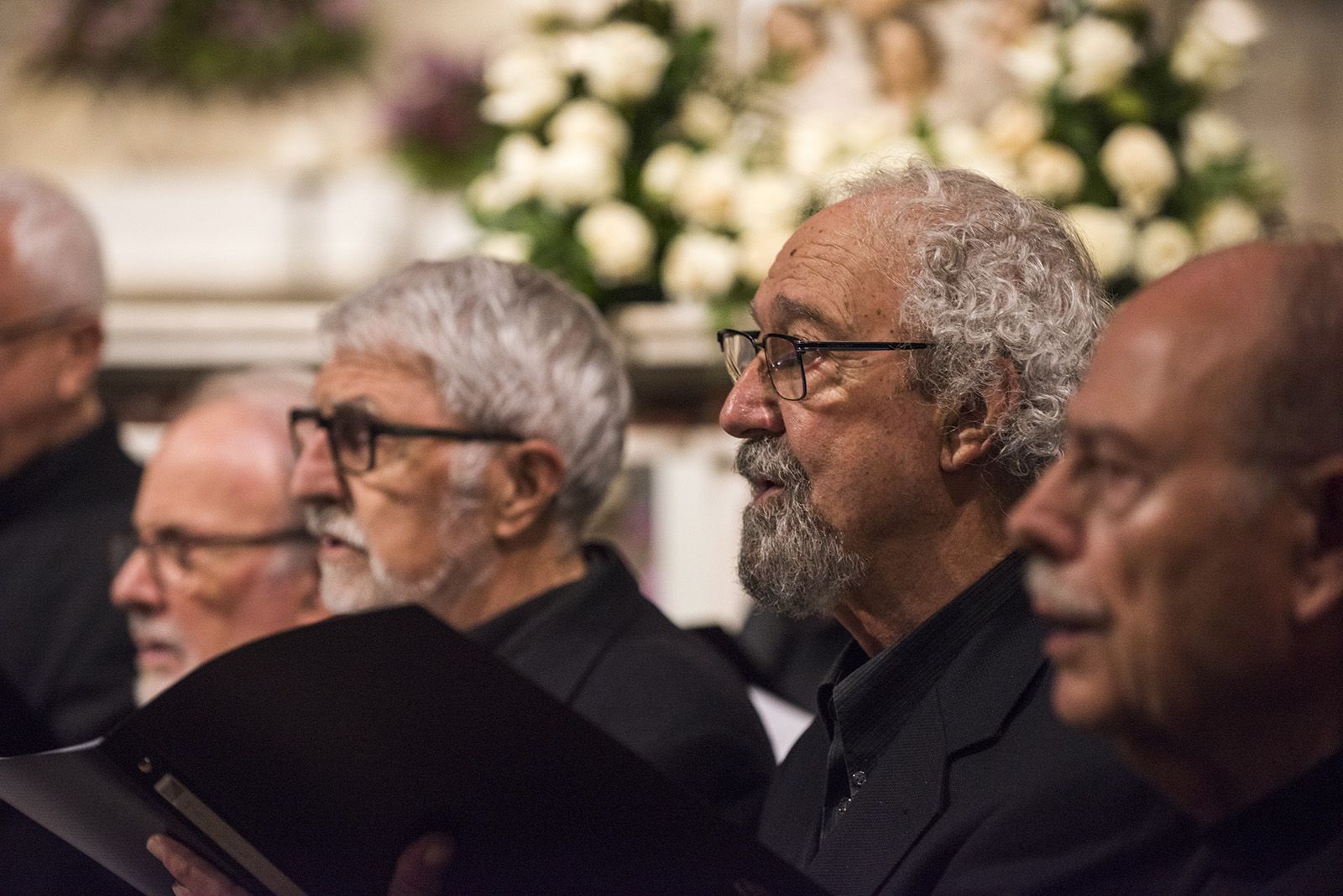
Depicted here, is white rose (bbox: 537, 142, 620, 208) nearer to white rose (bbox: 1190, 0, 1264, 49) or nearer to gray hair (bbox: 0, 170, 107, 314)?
gray hair (bbox: 0, 170, 107, 314)

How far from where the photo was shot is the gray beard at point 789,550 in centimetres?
222

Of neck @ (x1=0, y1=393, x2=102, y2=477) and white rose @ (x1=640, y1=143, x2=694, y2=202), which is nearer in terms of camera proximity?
neck @ (x1=0, y1=393, x2=102, y2=477)

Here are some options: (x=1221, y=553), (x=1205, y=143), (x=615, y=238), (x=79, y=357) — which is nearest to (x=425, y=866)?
(x=1221, y=553)

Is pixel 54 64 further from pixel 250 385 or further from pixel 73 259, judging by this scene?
pixel 250 385

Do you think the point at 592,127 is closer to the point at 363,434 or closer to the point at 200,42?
the point at 200,42

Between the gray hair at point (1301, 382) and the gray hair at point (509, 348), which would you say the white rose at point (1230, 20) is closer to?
the gray hair at point (509, 348)

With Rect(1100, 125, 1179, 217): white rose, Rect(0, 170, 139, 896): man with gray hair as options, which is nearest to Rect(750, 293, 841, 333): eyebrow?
Rect(0, 170, 139, 896): man with gray hair

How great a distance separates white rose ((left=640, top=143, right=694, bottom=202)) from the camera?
5035 millimetres

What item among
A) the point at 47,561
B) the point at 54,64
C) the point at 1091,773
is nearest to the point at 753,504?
the point at 1091,773

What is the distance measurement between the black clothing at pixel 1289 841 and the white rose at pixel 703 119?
12.7 ft

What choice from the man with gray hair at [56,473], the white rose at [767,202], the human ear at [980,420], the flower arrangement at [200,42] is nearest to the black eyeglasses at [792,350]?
the human ear at [980,420]

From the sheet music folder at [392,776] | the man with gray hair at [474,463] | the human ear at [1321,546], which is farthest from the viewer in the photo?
the man with gray hair at [474,463]

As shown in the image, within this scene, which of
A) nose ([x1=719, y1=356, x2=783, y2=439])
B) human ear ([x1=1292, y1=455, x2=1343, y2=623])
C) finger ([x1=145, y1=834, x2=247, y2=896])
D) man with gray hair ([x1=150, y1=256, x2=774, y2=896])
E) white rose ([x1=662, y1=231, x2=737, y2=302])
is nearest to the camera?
human ear ([x1=1292, y1=455, x2=1343, y2=623])

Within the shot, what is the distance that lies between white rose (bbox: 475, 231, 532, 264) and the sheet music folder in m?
3.17
